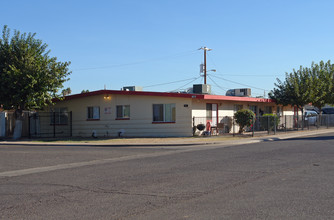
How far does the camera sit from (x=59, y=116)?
3166 cm

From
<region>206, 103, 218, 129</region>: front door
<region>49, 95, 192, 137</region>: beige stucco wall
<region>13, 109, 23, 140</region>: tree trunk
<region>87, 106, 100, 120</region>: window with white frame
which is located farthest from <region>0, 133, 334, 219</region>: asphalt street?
<region>87, 106, 100, 120</region>: window with white frame

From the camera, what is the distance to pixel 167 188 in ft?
29.1

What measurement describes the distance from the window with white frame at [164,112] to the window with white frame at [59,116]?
8.41 metres

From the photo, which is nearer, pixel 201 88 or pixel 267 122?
pixel 267 122

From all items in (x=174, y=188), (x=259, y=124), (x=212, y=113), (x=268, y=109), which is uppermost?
(x=268, y=109)

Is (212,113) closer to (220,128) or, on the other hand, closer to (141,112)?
(220,128)

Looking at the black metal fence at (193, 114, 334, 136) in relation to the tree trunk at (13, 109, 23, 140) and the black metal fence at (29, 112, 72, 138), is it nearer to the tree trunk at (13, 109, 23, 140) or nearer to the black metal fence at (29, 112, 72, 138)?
the black metal fence at (29, 112, 72, 138)

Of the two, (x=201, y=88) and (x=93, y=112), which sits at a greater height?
(x=201, y=88)

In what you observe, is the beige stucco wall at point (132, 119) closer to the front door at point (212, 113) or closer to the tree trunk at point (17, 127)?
the front door at point (212, 113)

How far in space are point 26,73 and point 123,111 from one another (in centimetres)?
713

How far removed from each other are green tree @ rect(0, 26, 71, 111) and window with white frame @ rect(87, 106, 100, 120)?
132 inches

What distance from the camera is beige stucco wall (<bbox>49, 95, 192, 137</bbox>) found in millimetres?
26078

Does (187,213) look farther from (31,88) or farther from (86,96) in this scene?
(86,96)

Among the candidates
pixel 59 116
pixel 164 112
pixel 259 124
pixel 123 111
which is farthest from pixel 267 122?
pixel 59 116
